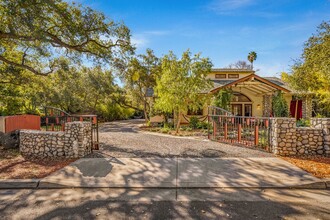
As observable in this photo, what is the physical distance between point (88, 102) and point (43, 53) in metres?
17.0

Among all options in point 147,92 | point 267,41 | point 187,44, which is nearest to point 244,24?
point 267,41

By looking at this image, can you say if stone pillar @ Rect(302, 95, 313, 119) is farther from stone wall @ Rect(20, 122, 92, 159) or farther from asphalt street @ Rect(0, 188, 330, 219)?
stone wall @ Rect(20, 122, 92, 159)

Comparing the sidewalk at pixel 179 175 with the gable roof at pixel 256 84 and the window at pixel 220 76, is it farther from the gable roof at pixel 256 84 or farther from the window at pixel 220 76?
the window at pixel 220 76

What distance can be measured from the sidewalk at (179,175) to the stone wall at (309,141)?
1420mm

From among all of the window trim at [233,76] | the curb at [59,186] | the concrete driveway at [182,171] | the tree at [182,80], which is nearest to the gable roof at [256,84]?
the window trim at [233,76]

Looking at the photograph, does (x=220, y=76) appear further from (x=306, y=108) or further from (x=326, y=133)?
(x=326, y=133)

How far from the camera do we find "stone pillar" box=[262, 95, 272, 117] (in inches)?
724

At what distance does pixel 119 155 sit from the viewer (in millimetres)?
7668

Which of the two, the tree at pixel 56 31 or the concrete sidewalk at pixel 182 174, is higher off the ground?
the tree at pixel 56 31

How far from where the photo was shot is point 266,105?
19.0m

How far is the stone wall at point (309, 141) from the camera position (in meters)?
7.37

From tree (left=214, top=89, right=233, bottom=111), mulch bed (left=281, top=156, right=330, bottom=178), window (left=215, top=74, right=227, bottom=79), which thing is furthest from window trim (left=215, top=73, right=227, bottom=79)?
mulch bed (left=281, top=156, right=330, bottom=178)

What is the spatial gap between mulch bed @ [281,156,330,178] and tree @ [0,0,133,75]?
973cm

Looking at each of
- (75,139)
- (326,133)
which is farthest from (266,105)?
(75,139)
